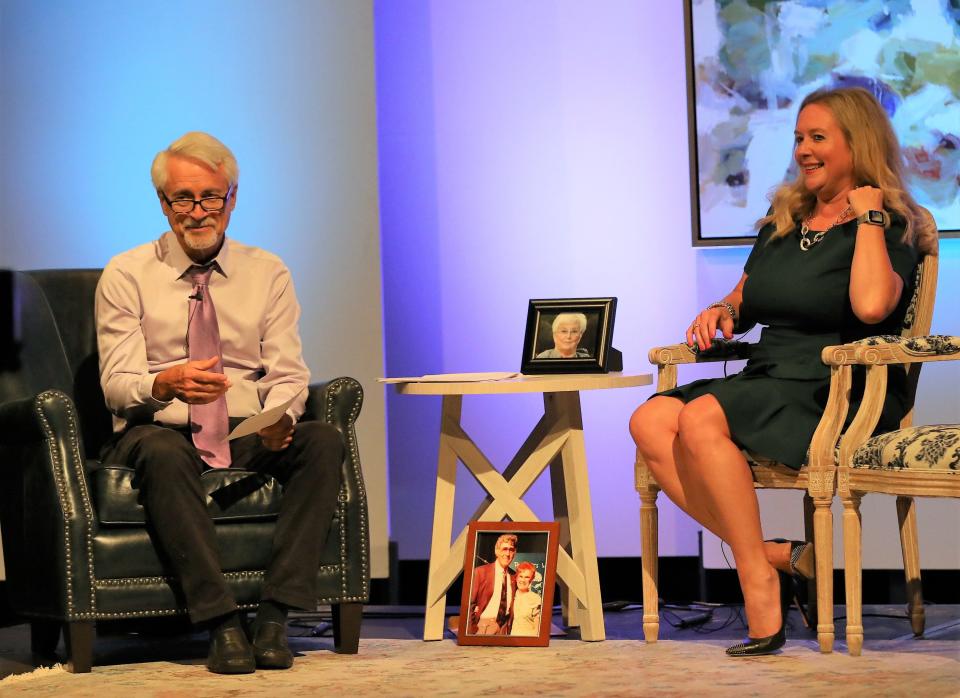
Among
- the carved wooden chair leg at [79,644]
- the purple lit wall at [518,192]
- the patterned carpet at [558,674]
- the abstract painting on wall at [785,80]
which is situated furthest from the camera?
the purple lit wall at [518,192]

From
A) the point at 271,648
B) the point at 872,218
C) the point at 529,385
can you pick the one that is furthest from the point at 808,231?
the point at 271,648

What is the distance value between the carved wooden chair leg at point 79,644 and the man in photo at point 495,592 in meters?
0.92

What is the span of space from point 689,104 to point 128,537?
225 cm

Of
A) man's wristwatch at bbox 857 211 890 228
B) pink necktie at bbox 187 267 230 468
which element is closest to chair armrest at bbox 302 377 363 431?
pink necktie at bbox 187 267 230 468

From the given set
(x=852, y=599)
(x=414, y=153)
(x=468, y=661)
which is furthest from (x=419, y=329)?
(x=852, y=599)

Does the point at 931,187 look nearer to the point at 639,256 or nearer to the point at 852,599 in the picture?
the point at 639,256

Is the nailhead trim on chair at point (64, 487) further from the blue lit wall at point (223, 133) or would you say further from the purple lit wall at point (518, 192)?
the purple lit wall at point (518, 192)

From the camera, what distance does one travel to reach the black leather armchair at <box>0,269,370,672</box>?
9.89ft

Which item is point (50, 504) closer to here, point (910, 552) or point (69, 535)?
point (69, 535)

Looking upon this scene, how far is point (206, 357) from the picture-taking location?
3.35 meters

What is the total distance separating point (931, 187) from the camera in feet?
13.4

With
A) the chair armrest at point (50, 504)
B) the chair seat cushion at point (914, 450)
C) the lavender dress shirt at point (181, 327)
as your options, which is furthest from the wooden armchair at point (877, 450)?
the chair armrest at point (50, 504)

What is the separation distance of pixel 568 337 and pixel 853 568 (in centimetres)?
101

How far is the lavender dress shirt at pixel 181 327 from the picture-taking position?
3.30 m
